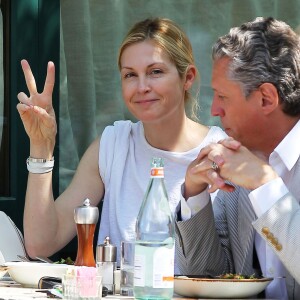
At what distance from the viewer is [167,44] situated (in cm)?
393

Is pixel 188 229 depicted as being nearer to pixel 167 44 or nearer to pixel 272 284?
pixel 272 284

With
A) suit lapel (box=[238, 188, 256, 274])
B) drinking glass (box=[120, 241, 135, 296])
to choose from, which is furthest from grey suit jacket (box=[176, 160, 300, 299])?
drinking glass (box=[120, 241, 135, 296])

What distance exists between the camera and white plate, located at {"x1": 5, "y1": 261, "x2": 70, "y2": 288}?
2.86 metres

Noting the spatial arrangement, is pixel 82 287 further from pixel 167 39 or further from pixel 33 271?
pixel 167 39

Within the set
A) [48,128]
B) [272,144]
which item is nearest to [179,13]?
[48,128]

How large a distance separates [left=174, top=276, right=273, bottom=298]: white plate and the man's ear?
0.57m

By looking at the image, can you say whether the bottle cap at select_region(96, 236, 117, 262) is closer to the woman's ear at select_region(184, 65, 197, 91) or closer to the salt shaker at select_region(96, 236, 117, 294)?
the salt shaker at select_region(96, 236, 117, 294)

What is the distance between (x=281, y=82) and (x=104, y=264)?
77 cm

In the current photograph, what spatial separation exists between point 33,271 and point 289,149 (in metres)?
0.86

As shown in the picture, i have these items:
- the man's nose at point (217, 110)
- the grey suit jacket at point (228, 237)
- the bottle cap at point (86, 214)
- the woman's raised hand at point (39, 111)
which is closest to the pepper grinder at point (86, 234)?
the bottle cap at point (86, 214)

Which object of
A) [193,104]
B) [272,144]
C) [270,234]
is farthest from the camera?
[193,104]

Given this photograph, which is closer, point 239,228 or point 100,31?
point 239,228

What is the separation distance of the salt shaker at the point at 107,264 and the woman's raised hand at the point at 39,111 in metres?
0.86

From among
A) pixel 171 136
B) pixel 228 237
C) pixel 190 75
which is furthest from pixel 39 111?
pixel 228 237
